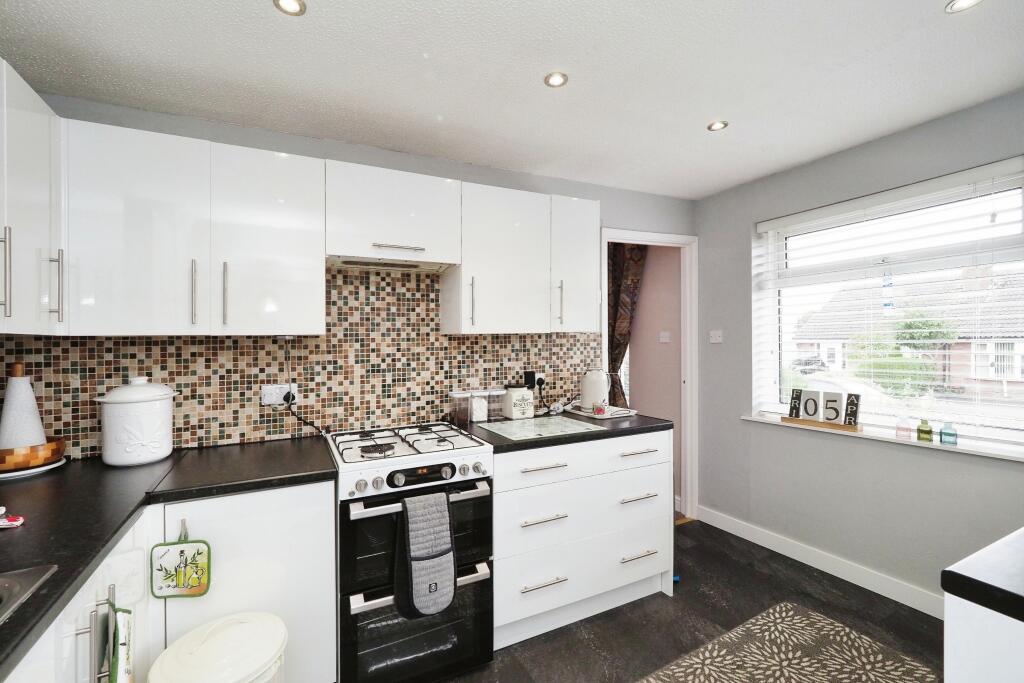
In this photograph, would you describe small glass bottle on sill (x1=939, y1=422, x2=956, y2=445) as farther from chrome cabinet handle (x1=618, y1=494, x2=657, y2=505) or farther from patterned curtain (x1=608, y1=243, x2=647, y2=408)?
patterned curtain (x1=608, y1=243, x2=647, y2=408)

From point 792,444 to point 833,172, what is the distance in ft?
5.56

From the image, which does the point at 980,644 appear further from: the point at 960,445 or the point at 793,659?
the point at 960,445

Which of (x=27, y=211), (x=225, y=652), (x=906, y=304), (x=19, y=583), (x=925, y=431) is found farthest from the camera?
(x=906, y=304)

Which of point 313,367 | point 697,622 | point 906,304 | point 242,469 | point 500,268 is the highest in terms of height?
point 500,268

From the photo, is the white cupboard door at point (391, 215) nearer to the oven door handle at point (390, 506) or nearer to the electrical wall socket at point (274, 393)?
the electrical wall socket at point (274, 393)

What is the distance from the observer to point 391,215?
2209 mm

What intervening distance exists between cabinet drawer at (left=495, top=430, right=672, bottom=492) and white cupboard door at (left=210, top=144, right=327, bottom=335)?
1.08 m

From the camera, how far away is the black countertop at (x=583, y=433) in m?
2.15

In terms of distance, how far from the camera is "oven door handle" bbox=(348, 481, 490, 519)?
177 cm

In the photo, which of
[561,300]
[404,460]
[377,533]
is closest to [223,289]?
[404,460]

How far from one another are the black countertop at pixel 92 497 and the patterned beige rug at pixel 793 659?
1.84 meters

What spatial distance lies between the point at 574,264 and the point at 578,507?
135 cm

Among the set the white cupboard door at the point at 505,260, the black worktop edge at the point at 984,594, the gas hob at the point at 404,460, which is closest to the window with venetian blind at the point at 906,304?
the white cupboard door at the point at 505,260

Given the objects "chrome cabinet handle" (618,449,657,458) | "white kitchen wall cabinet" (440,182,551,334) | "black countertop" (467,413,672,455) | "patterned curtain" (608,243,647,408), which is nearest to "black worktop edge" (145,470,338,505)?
"black countertop" (467,413,672,455)
